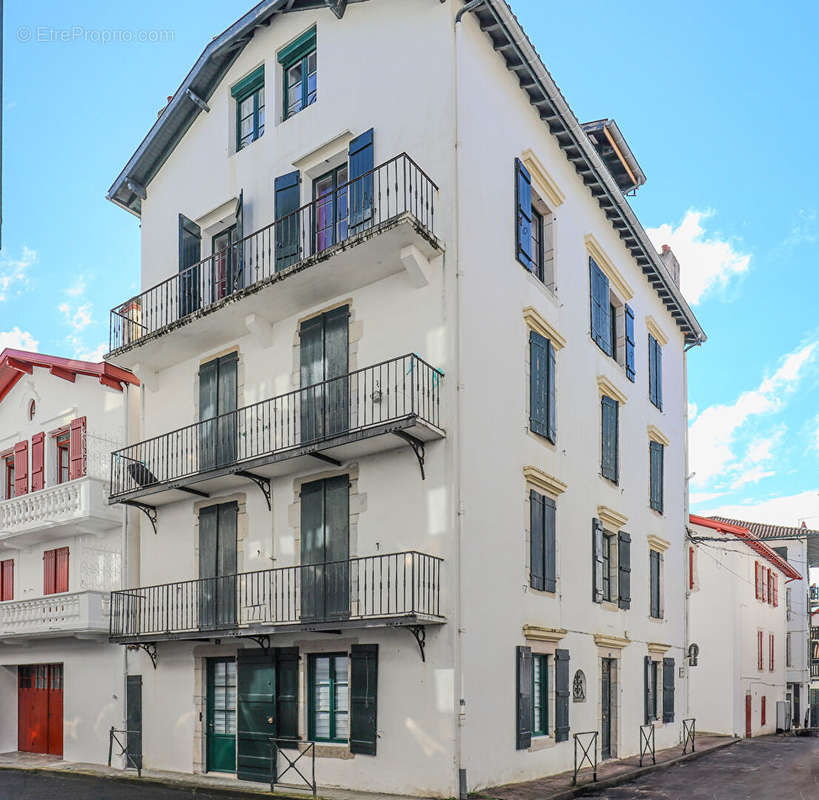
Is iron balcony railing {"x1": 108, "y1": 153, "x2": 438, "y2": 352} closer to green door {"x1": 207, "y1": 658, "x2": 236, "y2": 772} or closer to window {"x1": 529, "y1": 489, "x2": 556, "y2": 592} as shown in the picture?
window {"x1": 529, "y1": 489, "x2": 556, "y2": 592}

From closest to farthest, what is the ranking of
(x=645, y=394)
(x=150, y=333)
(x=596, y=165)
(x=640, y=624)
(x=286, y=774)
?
(x=286, y=774)
(x=150, y=333)
(x=596, y=165)
(x=640, y=624)
(x=645, y=394)

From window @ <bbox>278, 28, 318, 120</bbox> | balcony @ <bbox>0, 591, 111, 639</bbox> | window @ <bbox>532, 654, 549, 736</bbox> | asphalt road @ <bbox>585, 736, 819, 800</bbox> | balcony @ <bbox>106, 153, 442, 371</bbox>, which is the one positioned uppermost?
window @ <bbox>278, 28, 318, 120</bbox>

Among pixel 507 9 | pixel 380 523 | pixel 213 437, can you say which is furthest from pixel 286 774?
pixel 507 9

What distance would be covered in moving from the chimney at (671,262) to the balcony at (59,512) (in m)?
17.0

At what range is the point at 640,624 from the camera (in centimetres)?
2328

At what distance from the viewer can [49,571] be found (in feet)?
76.7

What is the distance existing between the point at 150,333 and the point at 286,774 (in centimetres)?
888

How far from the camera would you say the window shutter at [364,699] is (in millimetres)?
15250

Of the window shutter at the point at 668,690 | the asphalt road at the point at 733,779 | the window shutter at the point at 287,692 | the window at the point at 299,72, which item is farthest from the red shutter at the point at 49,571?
the window shutter at the point at 668,690

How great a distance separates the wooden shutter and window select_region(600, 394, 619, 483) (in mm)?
6225

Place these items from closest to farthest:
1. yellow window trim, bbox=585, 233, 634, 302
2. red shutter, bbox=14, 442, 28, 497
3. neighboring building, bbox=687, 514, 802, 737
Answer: yellow window trim, bbox=585, 233, 634, 302, red shutter, bbox=14, 442, 28, 497, neighboring building, bbox=687, 514, 802, 737

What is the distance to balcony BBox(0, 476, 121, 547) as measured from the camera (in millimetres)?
21219

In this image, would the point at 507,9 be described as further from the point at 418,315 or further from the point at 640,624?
the point at 640,624

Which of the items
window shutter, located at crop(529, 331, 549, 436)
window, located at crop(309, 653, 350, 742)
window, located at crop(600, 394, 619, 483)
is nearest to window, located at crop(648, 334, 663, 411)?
window, located at crop(600, 394, 619, 483)
